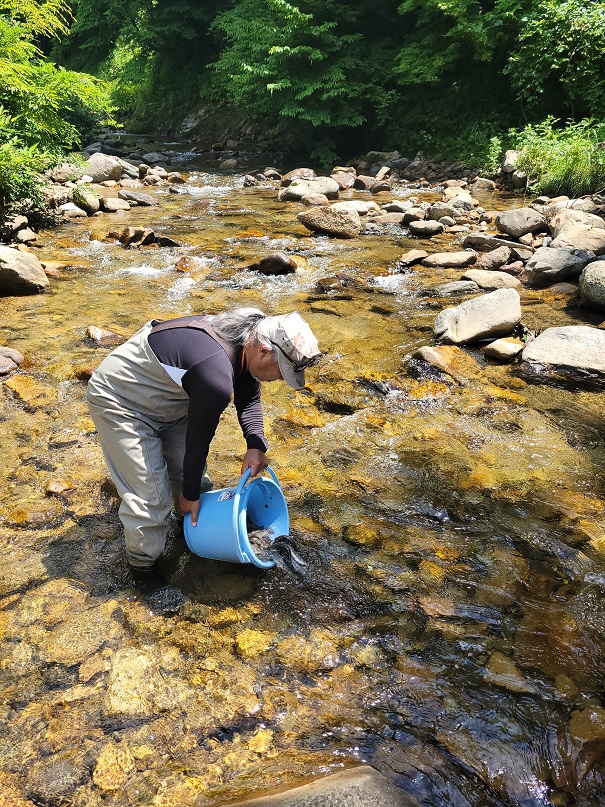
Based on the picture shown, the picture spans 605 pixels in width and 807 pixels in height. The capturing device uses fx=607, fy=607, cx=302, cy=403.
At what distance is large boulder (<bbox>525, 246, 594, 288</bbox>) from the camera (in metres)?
6.91

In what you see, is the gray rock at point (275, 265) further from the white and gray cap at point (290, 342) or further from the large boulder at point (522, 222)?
the white and gray cap at point (290, 342)

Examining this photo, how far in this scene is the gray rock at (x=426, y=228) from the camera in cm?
960

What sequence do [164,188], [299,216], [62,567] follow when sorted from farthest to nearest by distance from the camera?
[164,188]
[299,216]
[62,567]

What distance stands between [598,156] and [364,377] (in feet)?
26.9

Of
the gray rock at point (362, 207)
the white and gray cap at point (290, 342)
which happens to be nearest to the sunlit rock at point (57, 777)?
the white and gray cap at point (290, 342)

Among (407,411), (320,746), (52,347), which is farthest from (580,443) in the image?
(52,347)

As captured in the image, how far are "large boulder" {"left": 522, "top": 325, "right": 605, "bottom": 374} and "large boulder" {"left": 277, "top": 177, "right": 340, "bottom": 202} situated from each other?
334 inches

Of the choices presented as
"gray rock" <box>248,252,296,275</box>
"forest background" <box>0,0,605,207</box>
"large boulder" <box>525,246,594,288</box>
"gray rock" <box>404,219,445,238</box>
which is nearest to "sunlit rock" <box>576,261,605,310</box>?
"large boulder" <box>525,246,594,288</box>

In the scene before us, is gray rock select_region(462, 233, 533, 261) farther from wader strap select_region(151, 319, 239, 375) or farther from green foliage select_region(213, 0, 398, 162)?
green foliage select_region(213, 0, 398, 162)

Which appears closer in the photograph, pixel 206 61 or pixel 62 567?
pixel 62 567

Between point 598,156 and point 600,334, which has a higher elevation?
point 598,156

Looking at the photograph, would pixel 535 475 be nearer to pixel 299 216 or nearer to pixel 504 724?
pixel 504 724

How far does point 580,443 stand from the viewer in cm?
407

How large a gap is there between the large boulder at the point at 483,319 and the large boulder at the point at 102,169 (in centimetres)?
1125
